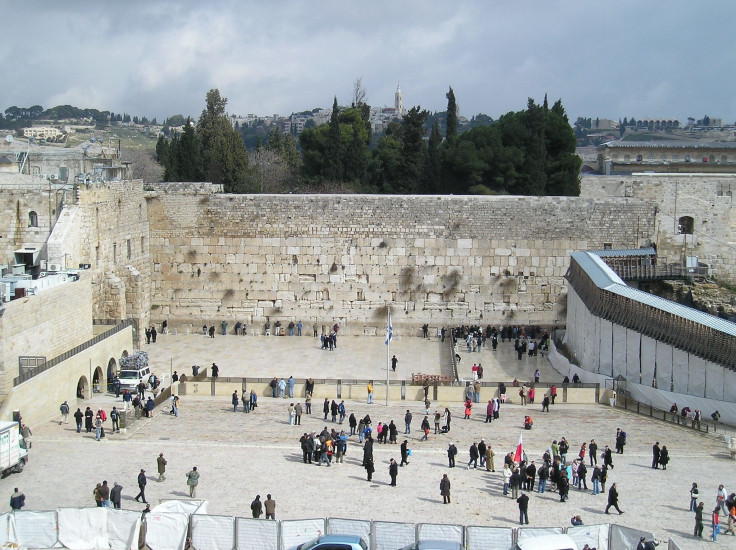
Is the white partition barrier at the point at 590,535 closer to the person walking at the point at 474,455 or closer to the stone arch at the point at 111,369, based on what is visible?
the person walking at the point at 474,455

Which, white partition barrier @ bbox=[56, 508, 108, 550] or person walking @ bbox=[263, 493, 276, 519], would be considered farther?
person walking @ bbox=[263, 493, 276, 519]

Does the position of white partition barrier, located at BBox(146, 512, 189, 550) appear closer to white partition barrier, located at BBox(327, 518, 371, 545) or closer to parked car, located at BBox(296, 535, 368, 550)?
parked car, located at BBox(296, 535, 368, 550)

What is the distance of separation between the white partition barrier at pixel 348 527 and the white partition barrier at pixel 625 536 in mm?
3877

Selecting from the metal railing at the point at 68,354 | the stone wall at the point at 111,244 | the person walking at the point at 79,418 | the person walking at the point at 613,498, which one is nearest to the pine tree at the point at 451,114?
the stone wall at the point at 111,244

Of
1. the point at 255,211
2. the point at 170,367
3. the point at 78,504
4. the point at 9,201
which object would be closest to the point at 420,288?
the point at 255,211

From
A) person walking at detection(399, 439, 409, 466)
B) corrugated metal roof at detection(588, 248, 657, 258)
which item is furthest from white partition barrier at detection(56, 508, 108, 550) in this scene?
corrugated metal roof at detection(588, 248, 657, 258)

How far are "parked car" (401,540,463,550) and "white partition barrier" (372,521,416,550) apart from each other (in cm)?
25

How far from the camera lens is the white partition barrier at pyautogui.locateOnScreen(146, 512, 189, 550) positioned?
580 inches

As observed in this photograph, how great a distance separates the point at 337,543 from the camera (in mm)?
13805

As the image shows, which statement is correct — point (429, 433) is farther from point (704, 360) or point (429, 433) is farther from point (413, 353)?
point (413, 353)

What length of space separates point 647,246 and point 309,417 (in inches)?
677

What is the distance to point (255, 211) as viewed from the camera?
34812 mm

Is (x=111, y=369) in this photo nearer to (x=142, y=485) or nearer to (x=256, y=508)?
(x=142, y=485)

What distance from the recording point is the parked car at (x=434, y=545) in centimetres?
1363
